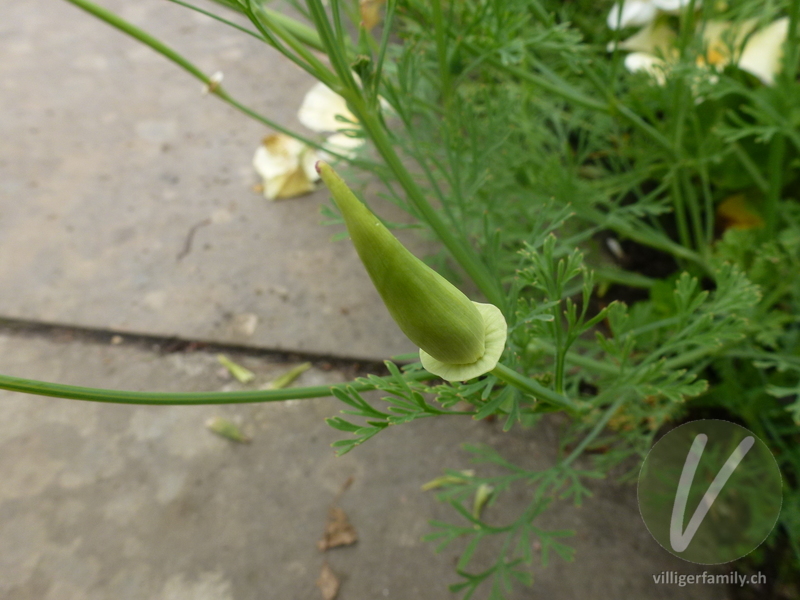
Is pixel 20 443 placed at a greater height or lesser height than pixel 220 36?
lesser

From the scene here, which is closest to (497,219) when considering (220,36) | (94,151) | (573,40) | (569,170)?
(569,170)

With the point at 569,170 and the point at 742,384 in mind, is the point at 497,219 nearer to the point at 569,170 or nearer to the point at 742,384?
the point at 569,170

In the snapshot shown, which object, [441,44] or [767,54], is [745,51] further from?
[441,44]

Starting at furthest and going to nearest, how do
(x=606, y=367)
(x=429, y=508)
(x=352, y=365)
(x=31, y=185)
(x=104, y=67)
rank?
(x=104, y=67), (x=31, y=185), (x=352, y=365), (x=429, y=508), (x=606, y=367)

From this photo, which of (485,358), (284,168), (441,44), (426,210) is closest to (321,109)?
(284,168)

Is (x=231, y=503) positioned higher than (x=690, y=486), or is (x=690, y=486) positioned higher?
(x=690, y=486)

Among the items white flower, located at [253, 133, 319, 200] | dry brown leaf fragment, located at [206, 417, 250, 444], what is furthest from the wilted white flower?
dry brown leaf fragment, located at [206, 417, 250, 444]

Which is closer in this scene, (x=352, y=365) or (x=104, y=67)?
(x=352, y=365)
